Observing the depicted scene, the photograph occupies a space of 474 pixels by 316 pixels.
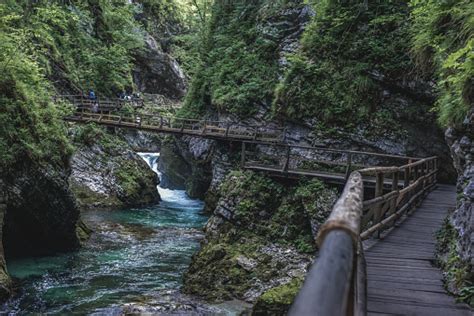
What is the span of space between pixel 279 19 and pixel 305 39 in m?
5.04

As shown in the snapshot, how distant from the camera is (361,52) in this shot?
17391 millimetres

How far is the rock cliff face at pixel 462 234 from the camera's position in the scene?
4.71 metres

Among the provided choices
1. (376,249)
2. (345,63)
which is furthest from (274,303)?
(345,63)

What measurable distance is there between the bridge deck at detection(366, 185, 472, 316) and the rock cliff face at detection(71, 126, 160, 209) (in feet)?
62.6

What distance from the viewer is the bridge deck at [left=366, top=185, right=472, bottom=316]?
163 inches

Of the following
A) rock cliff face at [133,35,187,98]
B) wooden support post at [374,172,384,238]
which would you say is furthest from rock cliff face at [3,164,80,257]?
rock cliff face at [133,35,187,98]

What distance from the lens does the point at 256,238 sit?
44.4ft

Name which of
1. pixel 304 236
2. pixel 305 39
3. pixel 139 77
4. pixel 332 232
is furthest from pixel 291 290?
pixel 139 77

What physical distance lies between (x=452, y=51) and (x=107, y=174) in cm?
2176

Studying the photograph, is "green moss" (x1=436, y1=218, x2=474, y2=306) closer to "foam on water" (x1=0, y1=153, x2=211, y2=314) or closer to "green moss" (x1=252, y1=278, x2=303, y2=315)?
"green moss" (x1=252, y1=278, x2=303, y2=315)

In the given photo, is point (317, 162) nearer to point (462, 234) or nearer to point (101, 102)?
point (462, 234)

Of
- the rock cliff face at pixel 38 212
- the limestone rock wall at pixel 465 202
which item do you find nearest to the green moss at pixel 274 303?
the limestone rock wall at pixel 465 202

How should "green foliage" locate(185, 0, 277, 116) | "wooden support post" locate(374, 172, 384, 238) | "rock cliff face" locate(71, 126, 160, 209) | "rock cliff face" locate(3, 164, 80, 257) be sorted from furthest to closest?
1. "rock cliff face" locate(71, 126, 160, 209)
2. "green foliage" locate(185, 0, 277, 116)
3. "rock cliff face" locate(3, 164, 80, 257)
4. "wooden support post" locate(374, 172, 384, 238)

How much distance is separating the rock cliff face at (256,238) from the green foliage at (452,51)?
5.35 meters
